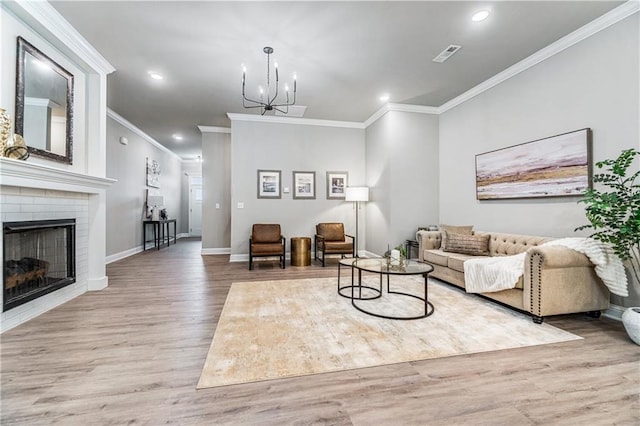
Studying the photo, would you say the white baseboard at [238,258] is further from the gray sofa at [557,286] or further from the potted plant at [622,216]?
the potted plant at [622,216]

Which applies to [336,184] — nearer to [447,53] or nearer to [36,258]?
[447,53]

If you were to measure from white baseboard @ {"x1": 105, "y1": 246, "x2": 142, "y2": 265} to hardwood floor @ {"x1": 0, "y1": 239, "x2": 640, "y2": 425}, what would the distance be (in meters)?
3.32

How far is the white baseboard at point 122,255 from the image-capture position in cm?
560

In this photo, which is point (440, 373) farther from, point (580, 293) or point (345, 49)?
point (345, 49)

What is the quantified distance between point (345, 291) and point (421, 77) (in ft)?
10.7

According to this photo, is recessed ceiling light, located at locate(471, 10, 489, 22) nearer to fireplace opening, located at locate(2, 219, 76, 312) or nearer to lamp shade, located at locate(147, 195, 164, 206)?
fireplace opening, located at locate(2, 219, 76, 312)

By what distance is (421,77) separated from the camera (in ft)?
13.5

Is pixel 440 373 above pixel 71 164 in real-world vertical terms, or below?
below

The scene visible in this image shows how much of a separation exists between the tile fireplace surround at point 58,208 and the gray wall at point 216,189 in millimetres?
2971

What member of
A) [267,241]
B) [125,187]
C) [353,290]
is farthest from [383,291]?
[125,187]

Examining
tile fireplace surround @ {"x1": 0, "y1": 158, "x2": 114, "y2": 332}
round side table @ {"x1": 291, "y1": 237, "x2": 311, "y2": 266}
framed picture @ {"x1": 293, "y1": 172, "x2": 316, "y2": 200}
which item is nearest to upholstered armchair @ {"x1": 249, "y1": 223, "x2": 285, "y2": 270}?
round side table @ {"x1": 291, "y1": 237, "x2": 311, "y2": 266}

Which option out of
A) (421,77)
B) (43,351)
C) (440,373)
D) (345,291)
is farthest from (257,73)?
(440,373)

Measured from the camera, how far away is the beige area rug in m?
1.93

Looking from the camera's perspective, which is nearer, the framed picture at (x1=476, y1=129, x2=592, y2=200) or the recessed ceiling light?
the recessed ceiling light
